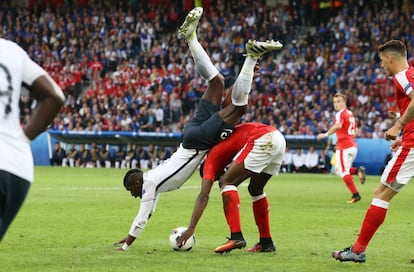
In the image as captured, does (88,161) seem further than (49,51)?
No

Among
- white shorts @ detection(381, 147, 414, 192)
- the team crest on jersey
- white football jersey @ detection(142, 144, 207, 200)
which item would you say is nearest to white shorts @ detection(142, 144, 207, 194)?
white football jersey @ detection(142, 144, 207, 200)

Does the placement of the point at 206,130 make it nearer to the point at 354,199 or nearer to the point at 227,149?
the point at 227,149

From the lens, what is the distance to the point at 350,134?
67.0 ft

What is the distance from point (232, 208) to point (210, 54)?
31.9m

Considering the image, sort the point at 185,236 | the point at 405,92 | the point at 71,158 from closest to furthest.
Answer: the point at 405,92 < the point at 185,236 < the point at 71,158

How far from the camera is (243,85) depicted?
31.0ft

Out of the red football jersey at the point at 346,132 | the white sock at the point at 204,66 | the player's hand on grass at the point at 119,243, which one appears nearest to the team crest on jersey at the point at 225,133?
the white sock at the point at 204,66

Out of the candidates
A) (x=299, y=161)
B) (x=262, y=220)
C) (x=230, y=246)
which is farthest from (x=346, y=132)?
(x=299, y=161)

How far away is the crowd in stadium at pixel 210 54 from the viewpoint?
1420 inches

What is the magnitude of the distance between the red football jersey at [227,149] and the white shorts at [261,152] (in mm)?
73

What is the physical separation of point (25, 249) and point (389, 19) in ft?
103

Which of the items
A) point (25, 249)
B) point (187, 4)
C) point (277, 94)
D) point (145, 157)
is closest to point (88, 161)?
point (145, 157)

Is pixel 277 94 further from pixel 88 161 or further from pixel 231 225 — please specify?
pixel 231 225

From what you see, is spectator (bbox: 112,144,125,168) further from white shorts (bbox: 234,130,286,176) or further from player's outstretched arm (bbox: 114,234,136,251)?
white shorts (bbox: 234,130,286,176)
